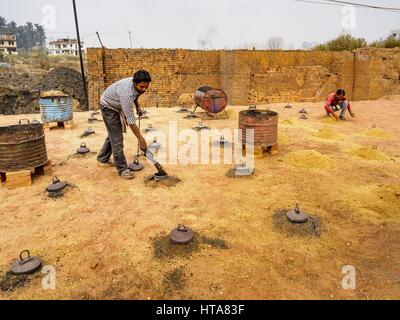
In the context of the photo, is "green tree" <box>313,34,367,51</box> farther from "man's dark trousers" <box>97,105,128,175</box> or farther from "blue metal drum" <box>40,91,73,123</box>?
"man's dark trousers" <box>97,105,128,175</box>

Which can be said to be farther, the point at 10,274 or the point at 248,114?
the point at 248,114

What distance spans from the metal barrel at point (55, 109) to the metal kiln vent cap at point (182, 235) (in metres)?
6.57

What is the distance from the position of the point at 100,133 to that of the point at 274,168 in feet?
16.3

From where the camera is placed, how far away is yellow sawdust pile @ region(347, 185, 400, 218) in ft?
12.6

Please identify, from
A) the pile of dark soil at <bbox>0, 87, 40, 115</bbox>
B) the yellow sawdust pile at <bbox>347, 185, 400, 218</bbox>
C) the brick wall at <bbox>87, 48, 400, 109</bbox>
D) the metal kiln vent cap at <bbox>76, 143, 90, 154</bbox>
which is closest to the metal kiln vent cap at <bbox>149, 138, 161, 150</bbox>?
the metal kiln vent cap at <bbox>76, 143, 90, 154</bbox>

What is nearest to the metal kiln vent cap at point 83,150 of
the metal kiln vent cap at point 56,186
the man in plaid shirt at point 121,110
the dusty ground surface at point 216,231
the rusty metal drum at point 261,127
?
the dusty ground surface at point 216,231

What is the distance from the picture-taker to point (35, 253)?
122 inches

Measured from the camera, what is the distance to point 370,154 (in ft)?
19.6

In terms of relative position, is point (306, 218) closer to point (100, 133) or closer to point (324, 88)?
point (100, 133)

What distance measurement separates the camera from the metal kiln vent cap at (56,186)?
4.47 m

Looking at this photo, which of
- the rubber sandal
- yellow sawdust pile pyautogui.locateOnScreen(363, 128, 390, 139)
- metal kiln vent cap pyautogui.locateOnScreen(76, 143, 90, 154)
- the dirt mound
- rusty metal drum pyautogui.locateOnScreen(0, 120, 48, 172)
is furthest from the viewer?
the dirt mound

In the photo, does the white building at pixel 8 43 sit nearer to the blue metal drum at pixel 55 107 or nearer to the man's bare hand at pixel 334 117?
the blue metal drum at pixel 55 107

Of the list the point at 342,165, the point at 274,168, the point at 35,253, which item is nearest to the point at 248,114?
the point at 274,168

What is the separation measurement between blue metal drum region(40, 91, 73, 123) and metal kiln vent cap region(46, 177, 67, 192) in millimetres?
4378
